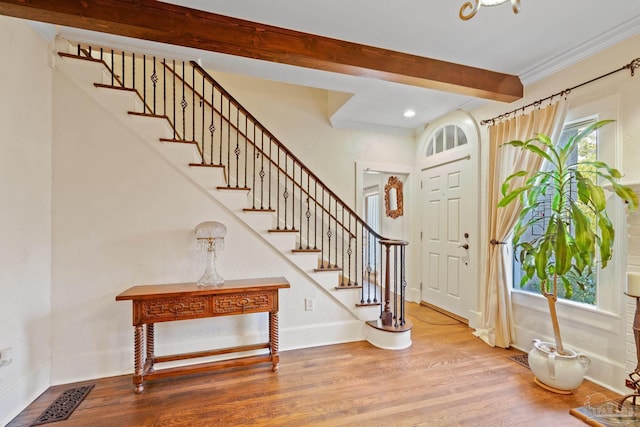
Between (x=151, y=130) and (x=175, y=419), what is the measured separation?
2274 millimetres

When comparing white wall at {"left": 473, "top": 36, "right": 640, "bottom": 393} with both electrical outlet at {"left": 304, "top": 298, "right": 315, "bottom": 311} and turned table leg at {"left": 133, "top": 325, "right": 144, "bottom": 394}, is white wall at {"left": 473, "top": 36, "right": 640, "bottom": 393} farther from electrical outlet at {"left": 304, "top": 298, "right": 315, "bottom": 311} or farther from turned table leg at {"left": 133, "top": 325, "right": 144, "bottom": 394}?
turned table leg at {"left": 133, "top": 325, "right": 144, "bottom": 394}

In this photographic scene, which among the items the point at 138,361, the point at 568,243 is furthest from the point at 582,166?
the point at 138,361

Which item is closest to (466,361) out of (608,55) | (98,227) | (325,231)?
(325,231)

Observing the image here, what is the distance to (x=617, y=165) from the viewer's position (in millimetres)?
2314

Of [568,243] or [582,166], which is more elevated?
[582,166]

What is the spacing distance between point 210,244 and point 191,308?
55 cm

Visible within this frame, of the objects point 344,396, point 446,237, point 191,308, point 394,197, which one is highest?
point 394,197

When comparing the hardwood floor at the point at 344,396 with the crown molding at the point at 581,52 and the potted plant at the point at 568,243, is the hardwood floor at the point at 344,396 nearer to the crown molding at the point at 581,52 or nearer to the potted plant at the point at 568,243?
the potted plant at the point at 568,243

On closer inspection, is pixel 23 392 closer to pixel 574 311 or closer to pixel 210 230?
pixel 210 230

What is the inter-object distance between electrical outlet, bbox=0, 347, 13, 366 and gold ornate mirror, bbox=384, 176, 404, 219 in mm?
4481

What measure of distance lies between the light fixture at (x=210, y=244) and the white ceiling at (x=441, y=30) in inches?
60.3

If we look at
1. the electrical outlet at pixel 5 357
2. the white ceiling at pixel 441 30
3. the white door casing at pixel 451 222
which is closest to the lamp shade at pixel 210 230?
the electrical outlet at pixel 5 357

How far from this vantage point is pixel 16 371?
1992 millimetres

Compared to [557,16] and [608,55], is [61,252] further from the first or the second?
[608,55]
